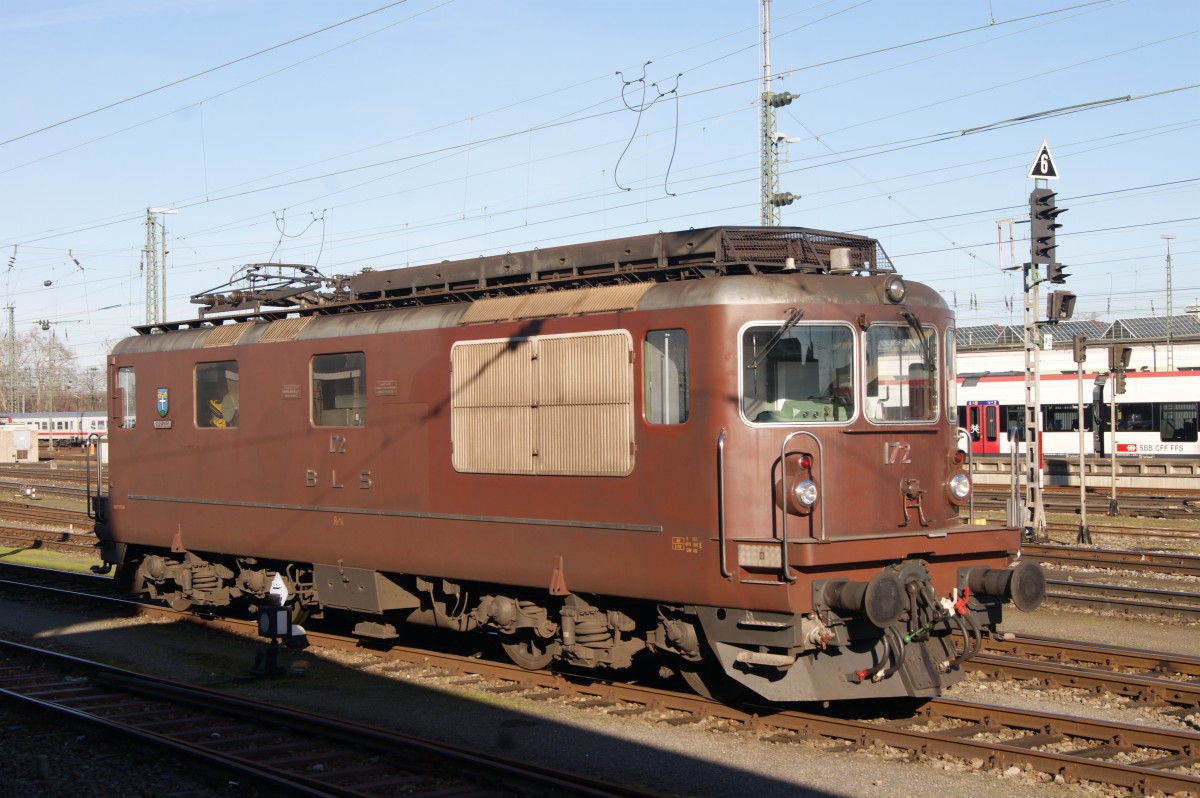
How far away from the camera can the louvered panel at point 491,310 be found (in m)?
10.8

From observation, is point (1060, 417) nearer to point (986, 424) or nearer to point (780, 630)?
point (986, 424)

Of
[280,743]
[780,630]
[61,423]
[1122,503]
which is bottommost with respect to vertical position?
[280,743]

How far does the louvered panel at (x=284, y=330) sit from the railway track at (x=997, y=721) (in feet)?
12.7

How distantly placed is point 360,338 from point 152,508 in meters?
4.67

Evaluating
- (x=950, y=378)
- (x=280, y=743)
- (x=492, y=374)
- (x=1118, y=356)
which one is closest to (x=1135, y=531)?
(x=1118, y=356)

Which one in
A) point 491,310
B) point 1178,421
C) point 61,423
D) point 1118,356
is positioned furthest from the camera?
point 61,423

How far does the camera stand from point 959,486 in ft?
32.7

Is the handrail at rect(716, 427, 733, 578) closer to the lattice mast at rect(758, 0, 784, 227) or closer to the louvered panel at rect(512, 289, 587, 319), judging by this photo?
the louvered panel at rect(512, 289, 587, 319)

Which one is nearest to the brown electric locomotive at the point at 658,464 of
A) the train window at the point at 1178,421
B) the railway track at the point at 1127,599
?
the railway track at the point at 1127,599

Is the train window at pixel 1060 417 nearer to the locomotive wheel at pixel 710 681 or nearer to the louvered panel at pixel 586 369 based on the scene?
the locomotive wheel at pixel 710 681

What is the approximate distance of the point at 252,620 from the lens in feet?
48.8

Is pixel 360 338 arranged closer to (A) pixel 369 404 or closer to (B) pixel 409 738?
(A) pixel 369 404

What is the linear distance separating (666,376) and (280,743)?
4214mm

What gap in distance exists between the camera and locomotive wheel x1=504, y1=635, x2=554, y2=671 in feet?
36.4
